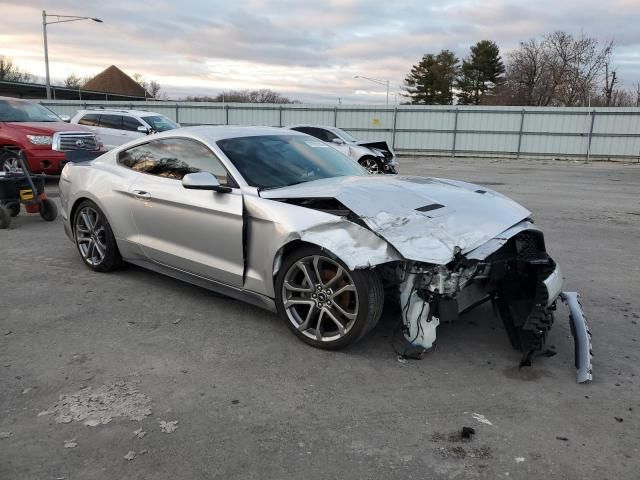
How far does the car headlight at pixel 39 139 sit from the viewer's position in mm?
10700

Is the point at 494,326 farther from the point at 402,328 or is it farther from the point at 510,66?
the point at 510,66

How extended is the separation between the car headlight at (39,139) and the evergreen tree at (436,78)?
2587 inches

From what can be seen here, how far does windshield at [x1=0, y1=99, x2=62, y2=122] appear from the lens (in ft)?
37.4

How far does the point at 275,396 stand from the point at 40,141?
9.66m

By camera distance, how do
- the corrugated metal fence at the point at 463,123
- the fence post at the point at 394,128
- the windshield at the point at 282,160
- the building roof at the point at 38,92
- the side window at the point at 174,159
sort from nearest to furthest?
the windshield at the point at 282,160, the side window at the point at 174,159, the corrugated metal fence at the point at 463,123, the fence post at the point at 394,128, the building roof at the point at 38,92

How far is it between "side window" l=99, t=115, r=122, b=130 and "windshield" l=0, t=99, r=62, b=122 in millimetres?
2887

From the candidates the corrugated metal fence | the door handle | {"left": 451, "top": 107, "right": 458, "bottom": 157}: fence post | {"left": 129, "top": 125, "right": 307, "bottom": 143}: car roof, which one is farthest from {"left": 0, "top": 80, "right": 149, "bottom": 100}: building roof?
{"left": 129, "top": 125, "right": 307, "bottom": 143}: car roof

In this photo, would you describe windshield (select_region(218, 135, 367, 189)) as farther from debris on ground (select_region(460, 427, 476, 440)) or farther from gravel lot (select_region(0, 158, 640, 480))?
debris on ground (select_region(460, 427, 476, 440))

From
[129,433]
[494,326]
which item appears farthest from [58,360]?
[494,326]

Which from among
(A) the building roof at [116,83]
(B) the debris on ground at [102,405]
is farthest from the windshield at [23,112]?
(A) the building roof at [116,83]

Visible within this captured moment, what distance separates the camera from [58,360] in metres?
3.63

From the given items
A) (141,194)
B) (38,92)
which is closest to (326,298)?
(141,194)

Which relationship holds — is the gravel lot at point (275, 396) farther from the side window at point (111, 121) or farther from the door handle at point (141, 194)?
the side window at point (111, 121)

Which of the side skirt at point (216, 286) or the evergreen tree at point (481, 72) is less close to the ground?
the evergreen tree at point (481, 72)
